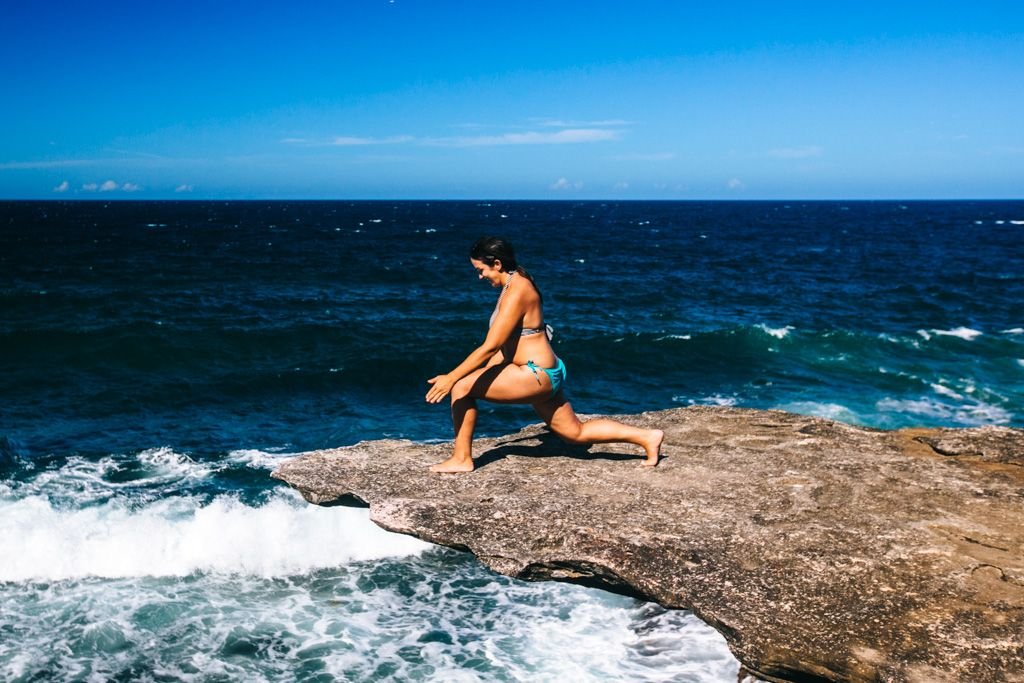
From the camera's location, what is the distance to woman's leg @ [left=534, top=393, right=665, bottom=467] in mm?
6766

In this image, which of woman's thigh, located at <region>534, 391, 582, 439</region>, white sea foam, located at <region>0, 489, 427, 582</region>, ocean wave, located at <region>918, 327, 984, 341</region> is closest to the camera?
woman's thigh, located at <region>534, 391, 582, 439</region>

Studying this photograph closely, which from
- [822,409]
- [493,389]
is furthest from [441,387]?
[822,409]

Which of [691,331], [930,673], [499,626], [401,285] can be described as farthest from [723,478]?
[401,285]

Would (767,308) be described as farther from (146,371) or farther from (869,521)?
(869,521)

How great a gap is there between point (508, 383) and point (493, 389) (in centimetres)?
14

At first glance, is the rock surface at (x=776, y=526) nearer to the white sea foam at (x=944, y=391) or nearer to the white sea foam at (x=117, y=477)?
the white sea foam at (x=117, y=477)

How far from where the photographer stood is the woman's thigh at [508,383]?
21.2ft

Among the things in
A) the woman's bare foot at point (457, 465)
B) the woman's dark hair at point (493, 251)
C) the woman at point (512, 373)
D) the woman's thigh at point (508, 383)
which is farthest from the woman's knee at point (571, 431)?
the woman's dark hair at point (493, 251)

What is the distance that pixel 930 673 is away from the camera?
428 cm

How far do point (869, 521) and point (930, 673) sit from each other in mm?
1494

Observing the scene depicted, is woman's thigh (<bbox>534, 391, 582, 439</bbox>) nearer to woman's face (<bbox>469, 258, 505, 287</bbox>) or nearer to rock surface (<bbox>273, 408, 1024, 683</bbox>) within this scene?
rock surface (<bbox>273, 408, 1024, 683</bbox>)

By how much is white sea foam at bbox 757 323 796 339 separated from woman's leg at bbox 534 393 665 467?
2193 centimetres

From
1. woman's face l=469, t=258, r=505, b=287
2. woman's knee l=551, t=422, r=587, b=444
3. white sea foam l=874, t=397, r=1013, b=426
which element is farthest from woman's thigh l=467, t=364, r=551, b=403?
white sea foam l=874, t=397, r=1013, b=426

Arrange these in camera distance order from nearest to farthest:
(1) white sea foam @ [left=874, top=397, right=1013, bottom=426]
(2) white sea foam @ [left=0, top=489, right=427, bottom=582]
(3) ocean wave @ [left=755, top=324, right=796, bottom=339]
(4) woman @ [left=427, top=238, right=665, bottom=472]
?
(4) woman @ [left=427, top=238, right=665, bottom=472] → (2) white sea foam @ [left=0, top=489, right=427, bottom=582] → (1) white sea foam @ [left=874, top=397, right=1013, bottom=426] → (3) ocean wave @ [left=755, top=324, right=796, bottom=339]
